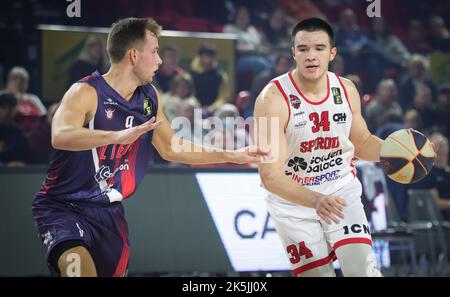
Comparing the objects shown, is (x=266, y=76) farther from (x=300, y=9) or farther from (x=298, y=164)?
(x=298, y=164)

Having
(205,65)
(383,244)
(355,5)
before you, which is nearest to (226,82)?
(205,65)

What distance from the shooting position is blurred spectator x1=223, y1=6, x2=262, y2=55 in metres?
14.1

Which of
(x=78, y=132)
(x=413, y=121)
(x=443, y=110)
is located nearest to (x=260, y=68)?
(x=413, y=121)

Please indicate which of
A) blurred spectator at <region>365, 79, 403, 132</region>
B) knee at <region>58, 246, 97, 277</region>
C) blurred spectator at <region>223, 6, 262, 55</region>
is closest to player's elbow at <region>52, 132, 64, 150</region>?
knee at <region>58, 246, 97, 277</region>

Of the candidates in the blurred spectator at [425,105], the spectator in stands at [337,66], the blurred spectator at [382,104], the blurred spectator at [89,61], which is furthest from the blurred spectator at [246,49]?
the blurred spectator at [89,61]

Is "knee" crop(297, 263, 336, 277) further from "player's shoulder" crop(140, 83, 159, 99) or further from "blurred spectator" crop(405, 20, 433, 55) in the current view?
"blurred spectator" crop(405, 20, 433, 55)

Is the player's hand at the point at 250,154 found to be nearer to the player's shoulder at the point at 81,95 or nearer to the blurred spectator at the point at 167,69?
the player's shoulder at the point at 81,95

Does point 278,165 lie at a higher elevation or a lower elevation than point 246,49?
lower

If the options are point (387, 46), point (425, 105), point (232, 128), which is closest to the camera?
point (232, 128)

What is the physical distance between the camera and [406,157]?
19.8ft

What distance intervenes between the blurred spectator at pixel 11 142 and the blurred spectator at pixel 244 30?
495 centimetres

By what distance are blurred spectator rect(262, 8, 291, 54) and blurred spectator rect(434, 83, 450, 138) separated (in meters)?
2.88

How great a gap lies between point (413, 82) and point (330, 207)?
9700 millimetres
